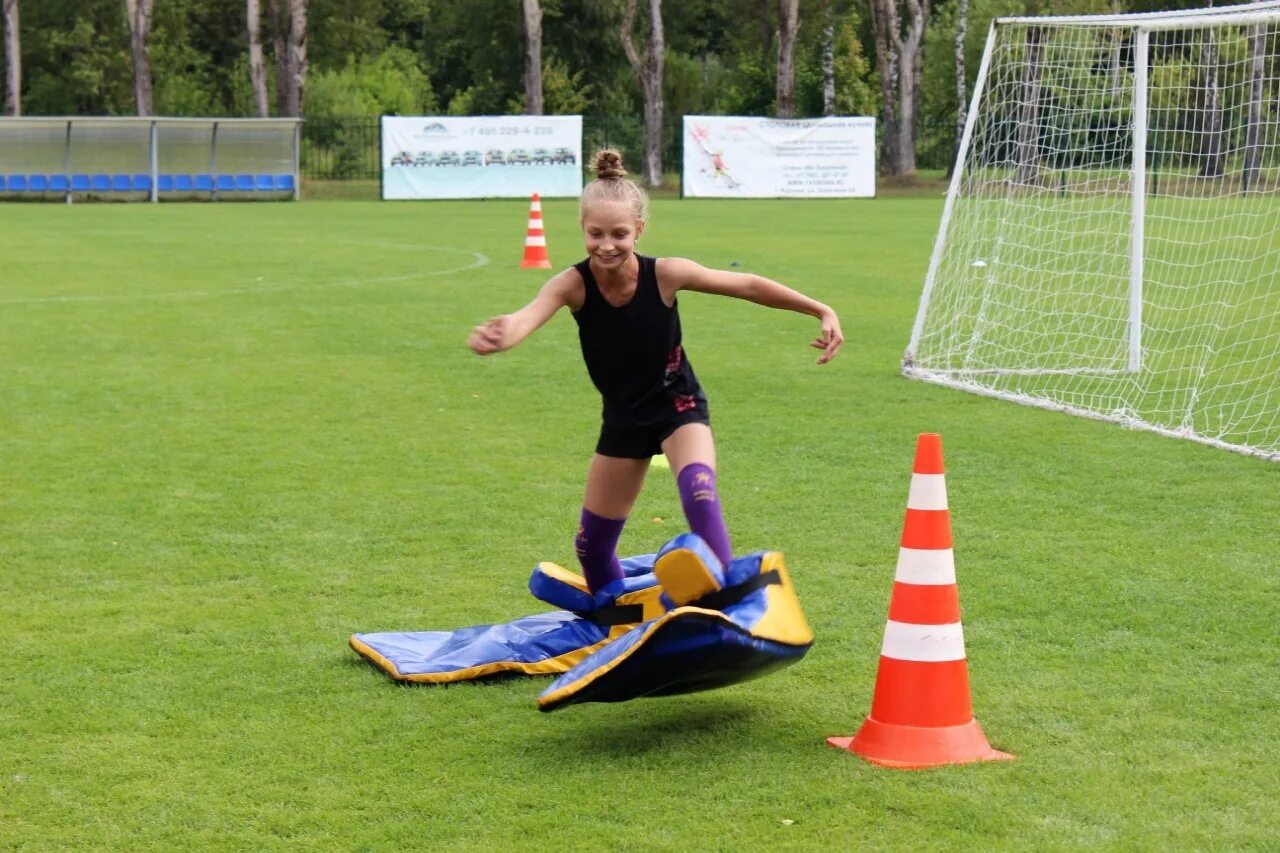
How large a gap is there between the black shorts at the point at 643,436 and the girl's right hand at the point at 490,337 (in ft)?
2.33

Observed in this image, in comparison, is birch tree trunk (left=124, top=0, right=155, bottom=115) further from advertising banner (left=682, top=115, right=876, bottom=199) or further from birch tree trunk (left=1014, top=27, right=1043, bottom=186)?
birch tree trunk (left=1014, top=27, right=1043, bottom=186)

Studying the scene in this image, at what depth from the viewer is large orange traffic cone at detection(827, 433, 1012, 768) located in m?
4.32

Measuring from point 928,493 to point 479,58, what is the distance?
212 ft

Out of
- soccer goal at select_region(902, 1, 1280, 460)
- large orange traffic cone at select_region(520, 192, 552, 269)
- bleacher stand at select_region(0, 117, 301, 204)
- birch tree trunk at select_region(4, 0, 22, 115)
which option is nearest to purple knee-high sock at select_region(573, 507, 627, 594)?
soccer goal at select_region(902, 1, 1280, 460)

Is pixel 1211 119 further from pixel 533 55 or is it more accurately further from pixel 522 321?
pixel 533 55

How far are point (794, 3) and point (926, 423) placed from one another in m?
38.9

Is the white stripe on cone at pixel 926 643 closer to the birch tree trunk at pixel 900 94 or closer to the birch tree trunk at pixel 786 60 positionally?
the birch tree trunk at pixel 900 94

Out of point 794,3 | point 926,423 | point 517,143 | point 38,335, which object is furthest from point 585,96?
point 926,423

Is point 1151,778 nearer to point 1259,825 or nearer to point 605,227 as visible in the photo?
point 1259,825

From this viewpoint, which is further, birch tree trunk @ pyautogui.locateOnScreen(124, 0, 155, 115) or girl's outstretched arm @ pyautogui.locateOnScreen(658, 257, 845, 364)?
birch tree trunk @ pyautogui.locateOnScreen(124, 0, 155, 115)

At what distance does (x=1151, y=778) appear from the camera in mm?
4184

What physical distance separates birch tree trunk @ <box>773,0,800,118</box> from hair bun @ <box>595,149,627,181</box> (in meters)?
41.5

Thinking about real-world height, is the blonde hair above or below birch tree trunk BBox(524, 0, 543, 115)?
below

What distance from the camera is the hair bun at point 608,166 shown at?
199 inches
